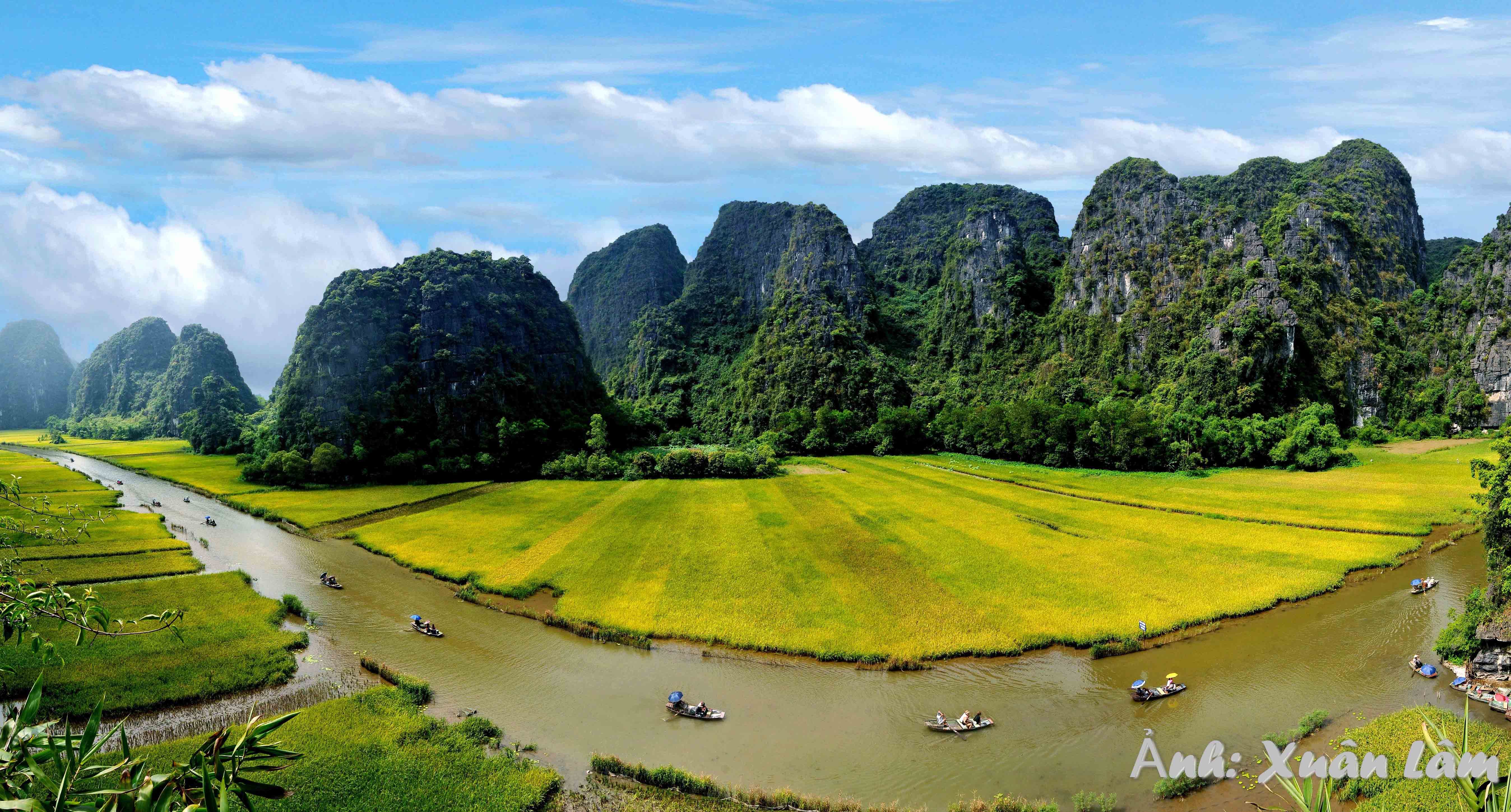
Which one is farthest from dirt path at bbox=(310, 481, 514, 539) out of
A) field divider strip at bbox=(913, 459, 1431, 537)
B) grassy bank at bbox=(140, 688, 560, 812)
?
field divider strip at bbox=(913, 459, 1431, 537)

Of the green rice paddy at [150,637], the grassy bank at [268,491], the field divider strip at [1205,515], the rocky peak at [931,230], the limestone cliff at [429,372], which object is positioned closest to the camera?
the green rice paddy at [150,637]

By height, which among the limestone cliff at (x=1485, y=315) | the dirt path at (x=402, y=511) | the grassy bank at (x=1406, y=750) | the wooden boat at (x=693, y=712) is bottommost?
the grassy bank at (x=1406, y=750)

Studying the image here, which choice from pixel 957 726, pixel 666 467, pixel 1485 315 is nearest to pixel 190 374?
pixel 666 467

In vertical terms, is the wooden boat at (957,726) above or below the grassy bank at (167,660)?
below

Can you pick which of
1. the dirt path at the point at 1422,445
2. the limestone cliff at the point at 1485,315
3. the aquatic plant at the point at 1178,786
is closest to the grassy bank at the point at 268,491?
the aquatic plant at the point at 1178,786

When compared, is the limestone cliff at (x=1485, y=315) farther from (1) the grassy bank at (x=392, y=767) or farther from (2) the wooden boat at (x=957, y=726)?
(1) the grassy bank at (x=392, y=767)

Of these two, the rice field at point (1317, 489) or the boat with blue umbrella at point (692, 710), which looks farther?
the rice field at point (1317, 489)

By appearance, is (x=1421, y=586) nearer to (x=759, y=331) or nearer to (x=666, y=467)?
(x=666, y=467)
